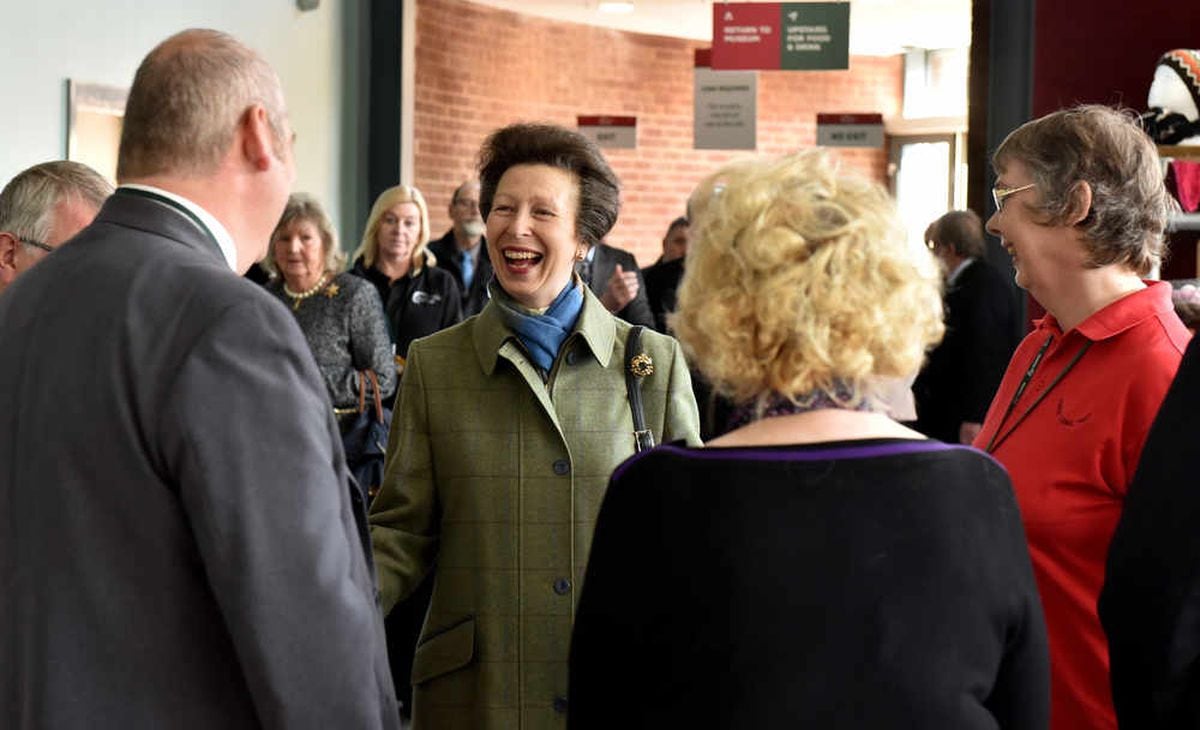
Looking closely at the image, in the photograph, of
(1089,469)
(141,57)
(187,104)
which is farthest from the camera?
(141,57)

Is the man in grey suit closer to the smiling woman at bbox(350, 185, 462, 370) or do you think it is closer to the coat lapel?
the coat lapel

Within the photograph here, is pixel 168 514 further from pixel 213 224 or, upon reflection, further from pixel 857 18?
pixel 857 18

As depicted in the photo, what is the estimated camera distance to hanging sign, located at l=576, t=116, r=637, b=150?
11.8m

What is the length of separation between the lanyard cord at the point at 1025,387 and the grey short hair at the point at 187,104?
1370 mm

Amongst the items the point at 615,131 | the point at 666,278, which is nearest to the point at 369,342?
the point at 666,278

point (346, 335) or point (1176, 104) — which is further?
point (346, 335)

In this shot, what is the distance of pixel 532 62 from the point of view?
13320 millimetres

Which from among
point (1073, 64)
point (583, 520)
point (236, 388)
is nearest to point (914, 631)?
point (236, 388)

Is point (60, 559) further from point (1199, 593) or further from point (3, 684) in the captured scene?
point (1199, 593)

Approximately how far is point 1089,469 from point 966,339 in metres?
4.65

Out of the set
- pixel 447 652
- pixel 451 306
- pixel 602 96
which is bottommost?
pixel 447 652

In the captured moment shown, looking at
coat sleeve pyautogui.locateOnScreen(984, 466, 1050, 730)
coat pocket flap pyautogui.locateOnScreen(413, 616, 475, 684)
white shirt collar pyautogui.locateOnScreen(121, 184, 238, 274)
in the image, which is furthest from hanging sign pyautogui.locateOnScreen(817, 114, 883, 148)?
coat sleeve pyautogui.locateOnScreen(984, 466, 1050, 730)

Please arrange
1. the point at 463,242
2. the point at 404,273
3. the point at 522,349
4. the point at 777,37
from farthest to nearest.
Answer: the point at 777,37 < the point at 463,242 < the point at 404,273 < the point at 522,349

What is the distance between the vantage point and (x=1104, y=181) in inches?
105
